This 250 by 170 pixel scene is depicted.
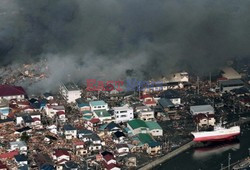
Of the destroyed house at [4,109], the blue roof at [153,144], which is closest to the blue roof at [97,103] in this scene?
the destroyed house at [4,109]

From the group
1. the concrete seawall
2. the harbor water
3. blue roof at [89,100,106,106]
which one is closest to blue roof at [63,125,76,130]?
blue roof at [89,100,106,106]

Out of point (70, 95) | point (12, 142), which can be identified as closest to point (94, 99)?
point (70, 95)

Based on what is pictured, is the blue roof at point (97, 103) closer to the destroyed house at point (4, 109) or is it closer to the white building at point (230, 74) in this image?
the destroyed house at point (4, 109)

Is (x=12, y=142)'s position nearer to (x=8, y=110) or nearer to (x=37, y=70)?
(x=8, y=110)

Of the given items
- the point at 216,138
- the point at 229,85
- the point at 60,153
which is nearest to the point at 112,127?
the point at 60,153

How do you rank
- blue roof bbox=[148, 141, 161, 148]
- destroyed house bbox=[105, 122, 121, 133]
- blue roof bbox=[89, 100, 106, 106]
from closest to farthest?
blue roof bbox=[148, 141, 161, 148] < destroyed house bbox=[105, 122, 121, 133] < blue roof bbox=[89, 100, 106, 106]

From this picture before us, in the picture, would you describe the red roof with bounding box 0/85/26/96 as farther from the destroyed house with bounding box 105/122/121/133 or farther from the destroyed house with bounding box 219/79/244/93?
the destroyed house with bounding box 219/79/244/93

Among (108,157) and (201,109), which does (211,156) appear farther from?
(108,157)
